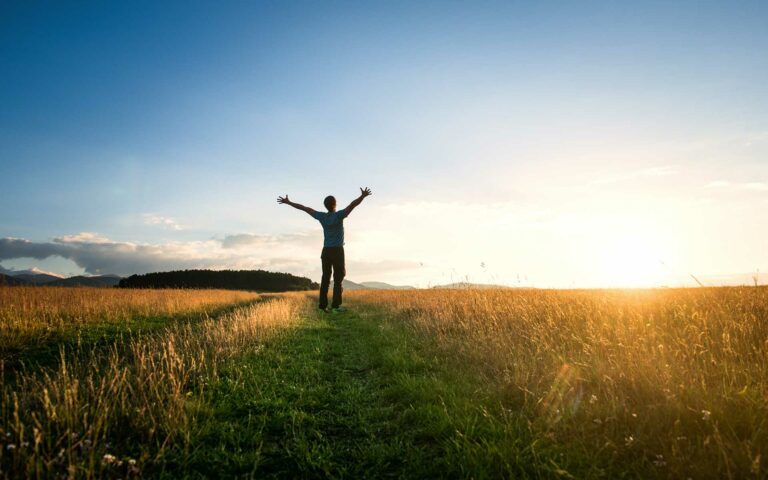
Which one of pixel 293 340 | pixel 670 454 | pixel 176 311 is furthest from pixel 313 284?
pixel 670 454

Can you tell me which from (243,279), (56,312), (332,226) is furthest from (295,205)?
(243,279)

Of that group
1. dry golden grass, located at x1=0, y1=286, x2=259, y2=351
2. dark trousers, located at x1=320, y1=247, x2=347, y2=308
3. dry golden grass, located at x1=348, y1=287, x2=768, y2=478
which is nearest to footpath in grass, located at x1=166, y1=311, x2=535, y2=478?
dry golden grass, located at x1=348, y1=287, x2=768, y2=478

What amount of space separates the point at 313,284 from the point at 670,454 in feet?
306

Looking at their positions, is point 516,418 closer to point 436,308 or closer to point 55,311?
point 436,308

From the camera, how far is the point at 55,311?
10.2 meters

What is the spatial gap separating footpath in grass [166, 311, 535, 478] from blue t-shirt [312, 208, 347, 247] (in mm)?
6822

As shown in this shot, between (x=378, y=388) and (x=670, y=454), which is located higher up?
(x=670, y=454)

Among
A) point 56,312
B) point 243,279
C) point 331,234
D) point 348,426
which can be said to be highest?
point 331,234

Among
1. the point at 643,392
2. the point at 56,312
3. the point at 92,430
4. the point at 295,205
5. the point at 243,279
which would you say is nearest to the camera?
the point at 92,430

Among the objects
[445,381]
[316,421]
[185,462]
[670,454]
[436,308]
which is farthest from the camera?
[436,308]

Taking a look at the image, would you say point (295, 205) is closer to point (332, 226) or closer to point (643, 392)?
point (332, 226)

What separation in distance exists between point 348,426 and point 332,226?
921cm

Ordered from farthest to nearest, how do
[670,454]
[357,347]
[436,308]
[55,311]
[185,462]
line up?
[436,308] → [55,311] → [357,347] → [185,462] → [670,454]

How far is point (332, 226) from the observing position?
1259cm
